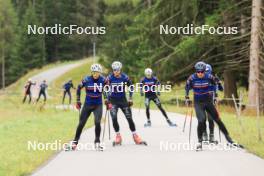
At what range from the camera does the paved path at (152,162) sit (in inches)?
385

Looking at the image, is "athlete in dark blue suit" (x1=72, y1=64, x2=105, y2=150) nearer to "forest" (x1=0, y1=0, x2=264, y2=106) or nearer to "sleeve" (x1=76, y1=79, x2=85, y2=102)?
"sleeve" (x1=76, y1=79, x2=85, y2=102)

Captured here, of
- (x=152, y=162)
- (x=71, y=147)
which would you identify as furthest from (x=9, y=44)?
(x=152, y=162)

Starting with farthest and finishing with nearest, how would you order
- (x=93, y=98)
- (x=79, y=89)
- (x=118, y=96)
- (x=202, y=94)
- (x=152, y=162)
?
(x=118, y=96)
(x=79, y=89)
(x=93, y=98)
(x=202, y=94)
(x=152, y=162)

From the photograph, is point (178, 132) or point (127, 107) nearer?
point (127, 107)

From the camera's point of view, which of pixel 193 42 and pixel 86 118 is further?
pixel 193 42

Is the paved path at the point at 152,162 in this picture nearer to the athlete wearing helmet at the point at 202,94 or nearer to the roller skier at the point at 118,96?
the roller skier at the point at 118,96

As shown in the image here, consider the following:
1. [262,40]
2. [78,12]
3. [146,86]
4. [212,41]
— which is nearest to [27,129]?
[146,86]

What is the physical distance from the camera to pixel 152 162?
11.0 meters

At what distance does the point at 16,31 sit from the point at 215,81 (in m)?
83.3

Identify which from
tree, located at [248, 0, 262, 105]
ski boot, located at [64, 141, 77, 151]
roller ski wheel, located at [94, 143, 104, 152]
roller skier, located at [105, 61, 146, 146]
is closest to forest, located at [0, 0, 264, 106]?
tree, located at [248, 0, 262, 105]

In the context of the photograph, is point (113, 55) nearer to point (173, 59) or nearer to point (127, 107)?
point (173, 59)

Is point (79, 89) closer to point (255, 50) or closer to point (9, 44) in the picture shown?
point (255, 50)

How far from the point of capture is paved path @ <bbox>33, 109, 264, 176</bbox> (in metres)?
9.77

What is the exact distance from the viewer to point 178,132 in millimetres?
17094
